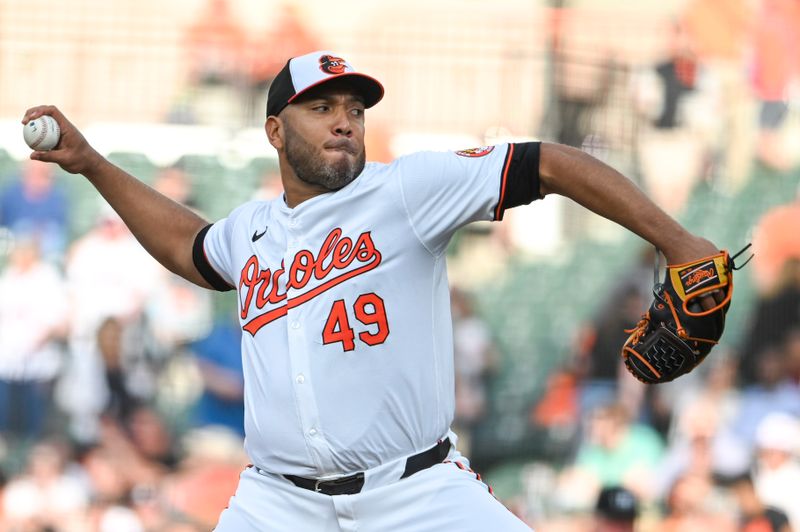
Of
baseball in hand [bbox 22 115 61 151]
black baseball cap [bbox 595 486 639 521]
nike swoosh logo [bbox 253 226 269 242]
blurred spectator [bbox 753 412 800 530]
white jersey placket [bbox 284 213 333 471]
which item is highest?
baseball in hand [bbox 22 115 61 151]

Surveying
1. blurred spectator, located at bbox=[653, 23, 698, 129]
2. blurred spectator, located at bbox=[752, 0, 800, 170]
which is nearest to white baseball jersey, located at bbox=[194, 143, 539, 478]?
blurred spectator, located at bbox=[653, 23, 698, 129]

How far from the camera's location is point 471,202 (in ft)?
12.6

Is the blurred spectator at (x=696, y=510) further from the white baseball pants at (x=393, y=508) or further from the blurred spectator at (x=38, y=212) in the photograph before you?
the white baseball pants at (x=393, y=508)

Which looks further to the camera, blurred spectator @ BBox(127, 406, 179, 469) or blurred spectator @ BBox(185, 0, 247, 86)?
blurred spectator @ BBox(185, 0, 247, 86)

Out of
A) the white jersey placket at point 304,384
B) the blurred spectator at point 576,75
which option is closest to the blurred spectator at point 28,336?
the blurred spectator at point 576,75

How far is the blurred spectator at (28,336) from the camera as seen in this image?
922 centimetres

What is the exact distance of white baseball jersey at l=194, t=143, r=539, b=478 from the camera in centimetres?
384

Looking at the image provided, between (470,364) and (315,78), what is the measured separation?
17.6ft

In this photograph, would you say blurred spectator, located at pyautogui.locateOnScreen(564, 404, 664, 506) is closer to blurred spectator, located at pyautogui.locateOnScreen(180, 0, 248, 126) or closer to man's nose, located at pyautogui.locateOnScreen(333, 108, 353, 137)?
blurred spectator, located at pyautogui.locateOnScreen(180, 0, 248, 126)

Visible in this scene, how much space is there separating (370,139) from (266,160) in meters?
0.86

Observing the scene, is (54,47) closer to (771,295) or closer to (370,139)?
(370,139)

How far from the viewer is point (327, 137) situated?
13.6 ft

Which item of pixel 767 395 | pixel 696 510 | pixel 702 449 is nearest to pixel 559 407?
pixel 702 449

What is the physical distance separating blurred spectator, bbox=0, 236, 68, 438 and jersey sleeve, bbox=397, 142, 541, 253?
5984mm
